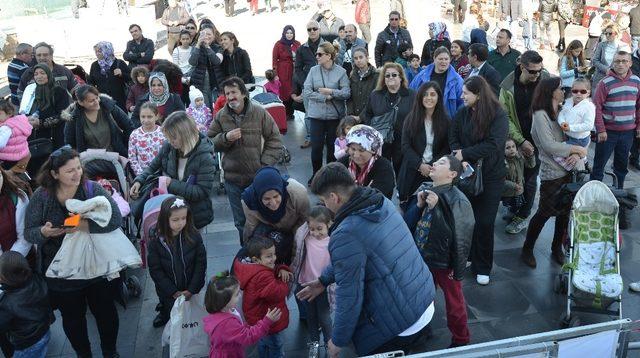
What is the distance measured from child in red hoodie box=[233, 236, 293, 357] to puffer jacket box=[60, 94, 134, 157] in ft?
9.20

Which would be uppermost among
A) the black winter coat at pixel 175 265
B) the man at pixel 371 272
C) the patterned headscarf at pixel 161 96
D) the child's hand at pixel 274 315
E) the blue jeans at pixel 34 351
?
the patterned headscarf at pixel 161 96

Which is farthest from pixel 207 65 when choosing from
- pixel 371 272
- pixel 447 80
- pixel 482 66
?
pixel 371 272

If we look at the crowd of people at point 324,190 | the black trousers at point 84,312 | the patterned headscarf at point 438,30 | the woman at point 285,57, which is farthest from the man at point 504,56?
the black trousers at point 84,312

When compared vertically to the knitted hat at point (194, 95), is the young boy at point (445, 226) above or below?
below

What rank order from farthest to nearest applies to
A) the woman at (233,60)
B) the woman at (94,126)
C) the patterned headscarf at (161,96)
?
1. the woman at (233,60)
2. the patterned headscarf at (161,96)
3. the woman at (94,126)

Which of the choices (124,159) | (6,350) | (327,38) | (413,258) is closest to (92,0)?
(327,38)

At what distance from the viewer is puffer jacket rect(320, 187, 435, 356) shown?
320cm

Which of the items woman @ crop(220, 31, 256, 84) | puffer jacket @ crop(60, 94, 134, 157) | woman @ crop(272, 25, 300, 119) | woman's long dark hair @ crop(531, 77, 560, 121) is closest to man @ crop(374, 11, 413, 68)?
woman @ crop(272, 25, 300, 119)

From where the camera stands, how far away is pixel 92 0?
23.7 meters

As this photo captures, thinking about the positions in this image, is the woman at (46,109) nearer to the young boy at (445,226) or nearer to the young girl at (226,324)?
the young girl at (226,324)

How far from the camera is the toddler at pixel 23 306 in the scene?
4027 mm

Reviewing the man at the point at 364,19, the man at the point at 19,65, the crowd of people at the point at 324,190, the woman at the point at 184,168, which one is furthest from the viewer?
the man at the point at 364,19

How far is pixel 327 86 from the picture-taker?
758cm

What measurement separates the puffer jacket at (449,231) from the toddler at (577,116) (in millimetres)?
2034
